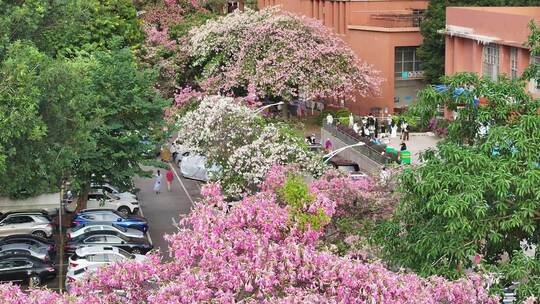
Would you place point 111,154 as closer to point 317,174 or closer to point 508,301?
point 317,174

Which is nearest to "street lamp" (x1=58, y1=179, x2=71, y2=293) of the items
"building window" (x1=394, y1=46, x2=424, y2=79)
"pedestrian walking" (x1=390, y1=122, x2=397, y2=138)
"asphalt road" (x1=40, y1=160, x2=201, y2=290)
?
"asphalt road" (x1=40, y1=160, x2=201, y2=290)

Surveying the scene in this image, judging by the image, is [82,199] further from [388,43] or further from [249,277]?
[388,43]

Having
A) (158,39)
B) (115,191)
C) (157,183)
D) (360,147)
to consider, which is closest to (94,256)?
(115,191)

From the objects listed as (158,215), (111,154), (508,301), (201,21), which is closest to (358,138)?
(158,215)

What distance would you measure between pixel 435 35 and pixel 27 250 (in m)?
29.9

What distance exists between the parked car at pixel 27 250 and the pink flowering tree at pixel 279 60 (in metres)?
21.8

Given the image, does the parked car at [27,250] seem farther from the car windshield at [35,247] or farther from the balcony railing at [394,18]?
the balcony railing at [394,18]

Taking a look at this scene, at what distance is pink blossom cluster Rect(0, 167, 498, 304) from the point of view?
49.8 ft

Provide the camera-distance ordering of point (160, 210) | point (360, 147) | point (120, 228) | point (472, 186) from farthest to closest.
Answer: point (360, 147), point (160, 210), point (120, 228), point (472, 186)

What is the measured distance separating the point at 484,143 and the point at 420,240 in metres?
2.09

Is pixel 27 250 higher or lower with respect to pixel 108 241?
higher

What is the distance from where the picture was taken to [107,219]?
37.9 meters

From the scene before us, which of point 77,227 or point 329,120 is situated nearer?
point 77,227

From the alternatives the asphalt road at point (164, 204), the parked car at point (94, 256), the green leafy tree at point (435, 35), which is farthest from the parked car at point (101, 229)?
the green leafy tree at point (435, 35)
